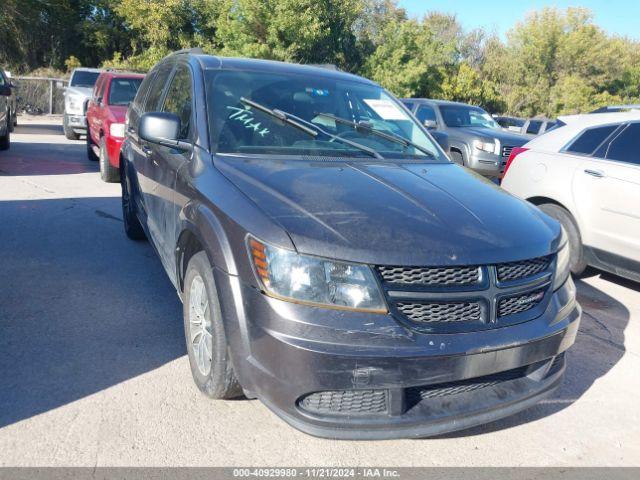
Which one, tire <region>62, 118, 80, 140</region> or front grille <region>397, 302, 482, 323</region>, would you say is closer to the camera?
front grille <region>397, 302, 482, 323</region>

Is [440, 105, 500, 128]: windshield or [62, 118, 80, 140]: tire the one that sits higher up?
[440, 105, 500, 128]: windshield

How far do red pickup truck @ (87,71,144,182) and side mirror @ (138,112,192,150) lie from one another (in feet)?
18.0

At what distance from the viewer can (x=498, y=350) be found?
104 inches

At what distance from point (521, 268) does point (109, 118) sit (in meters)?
7.91

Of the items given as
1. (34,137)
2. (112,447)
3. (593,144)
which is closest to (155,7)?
(34,137)

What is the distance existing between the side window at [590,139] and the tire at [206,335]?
14.2ft

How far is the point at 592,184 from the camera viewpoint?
18.5ft

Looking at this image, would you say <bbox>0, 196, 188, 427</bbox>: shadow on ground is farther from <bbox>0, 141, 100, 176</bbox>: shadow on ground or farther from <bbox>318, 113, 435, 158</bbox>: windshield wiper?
<bbox>0, 141, 100, 176</bbox>: shadow on ground

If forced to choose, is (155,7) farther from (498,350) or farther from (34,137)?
(498,350)

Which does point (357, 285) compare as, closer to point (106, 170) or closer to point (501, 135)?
point (106, 170)

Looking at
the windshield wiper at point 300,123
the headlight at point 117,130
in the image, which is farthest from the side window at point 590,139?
the headlight at point 117,130

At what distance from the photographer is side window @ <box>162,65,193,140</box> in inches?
155

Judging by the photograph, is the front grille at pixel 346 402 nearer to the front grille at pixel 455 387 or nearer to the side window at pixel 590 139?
the front grille at pixel 455 387

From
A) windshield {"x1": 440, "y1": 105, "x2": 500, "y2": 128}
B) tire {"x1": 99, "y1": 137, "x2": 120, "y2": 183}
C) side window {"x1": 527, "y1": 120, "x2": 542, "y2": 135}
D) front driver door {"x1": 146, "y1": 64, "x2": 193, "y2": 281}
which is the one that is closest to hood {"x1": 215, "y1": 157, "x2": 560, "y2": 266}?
front driver door {"x1": 146, "y1": 64, "x2": 193, "y2": 281}
